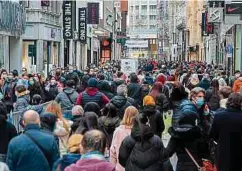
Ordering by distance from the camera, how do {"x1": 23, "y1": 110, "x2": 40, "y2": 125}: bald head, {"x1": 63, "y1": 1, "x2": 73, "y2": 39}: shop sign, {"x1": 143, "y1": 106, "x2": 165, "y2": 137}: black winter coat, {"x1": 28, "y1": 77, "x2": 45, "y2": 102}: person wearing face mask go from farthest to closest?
{"x1": 63, "y1": 1, "x2": 73, "y2": 39}: shop sign
{"x1": 28, "y1": 77, "x2": 45, "y2": 102}: person wearing face mask
{"x1": 143, "y1": 106, "x2": 165, "y2": 137}: black winter coat
{"x1": 23, "y1": 110, "x2": 40, "y2": 125}: bald head

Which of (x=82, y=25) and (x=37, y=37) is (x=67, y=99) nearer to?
(x=37, y=37)

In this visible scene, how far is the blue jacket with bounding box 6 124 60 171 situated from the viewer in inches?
332

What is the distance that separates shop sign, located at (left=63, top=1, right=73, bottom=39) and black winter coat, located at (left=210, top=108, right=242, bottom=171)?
43.1m

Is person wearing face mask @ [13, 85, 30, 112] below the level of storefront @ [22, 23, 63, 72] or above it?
below

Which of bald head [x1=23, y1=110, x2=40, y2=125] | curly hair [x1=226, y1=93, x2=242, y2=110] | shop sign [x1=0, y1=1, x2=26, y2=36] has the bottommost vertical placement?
bald head [x1=23, y1=110, x2=40, y2=125]

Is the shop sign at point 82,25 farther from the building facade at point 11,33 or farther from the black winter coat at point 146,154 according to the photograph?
the black winter coat at point 146,154

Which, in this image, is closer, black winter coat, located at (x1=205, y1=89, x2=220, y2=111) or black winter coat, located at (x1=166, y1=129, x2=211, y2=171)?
black winter coat, located at (x1=166, y1=129, x2=211, y2=171)

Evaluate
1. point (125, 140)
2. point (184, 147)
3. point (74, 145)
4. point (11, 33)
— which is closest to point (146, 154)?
point (125, 140)

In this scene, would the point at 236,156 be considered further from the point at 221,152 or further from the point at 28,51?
the point at 28,51

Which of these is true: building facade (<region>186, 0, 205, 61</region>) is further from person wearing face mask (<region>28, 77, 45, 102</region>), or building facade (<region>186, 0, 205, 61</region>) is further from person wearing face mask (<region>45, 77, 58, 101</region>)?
person wearing face mask (<region>28, 77, 45, 102</region>)

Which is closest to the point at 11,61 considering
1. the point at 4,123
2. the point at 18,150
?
the point at 4,123

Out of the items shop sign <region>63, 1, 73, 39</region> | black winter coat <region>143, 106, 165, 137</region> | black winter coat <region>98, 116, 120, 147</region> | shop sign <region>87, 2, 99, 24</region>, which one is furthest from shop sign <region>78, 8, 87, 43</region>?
black winter coat <region>98, 116, 120, 147</region>

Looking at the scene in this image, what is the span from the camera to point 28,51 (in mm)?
47469

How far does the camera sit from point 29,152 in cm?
846
